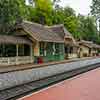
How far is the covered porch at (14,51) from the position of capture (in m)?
27.8

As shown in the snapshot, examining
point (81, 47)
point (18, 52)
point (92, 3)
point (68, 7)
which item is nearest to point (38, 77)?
point (18, 52)

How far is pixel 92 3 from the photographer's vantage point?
78375 mm

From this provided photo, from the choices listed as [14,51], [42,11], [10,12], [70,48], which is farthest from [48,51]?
[42,11]

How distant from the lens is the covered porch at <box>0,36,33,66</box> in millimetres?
27750

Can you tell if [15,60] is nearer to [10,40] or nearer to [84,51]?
[10,40]

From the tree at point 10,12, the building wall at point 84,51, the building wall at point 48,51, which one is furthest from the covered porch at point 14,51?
the building wall at point 84,51

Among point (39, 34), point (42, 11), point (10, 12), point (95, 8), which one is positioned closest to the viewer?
point (10, 12)

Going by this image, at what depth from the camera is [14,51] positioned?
31734 millimetres

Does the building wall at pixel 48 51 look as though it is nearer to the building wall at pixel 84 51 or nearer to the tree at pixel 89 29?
the building wall at pixel 84 51

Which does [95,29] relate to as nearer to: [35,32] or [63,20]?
[63,20]

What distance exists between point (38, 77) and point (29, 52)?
52.5ft

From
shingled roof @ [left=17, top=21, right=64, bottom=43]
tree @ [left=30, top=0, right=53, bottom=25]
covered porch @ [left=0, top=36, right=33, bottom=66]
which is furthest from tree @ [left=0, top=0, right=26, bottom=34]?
tree @ [left=30, top=0, right=53, bottom=25]

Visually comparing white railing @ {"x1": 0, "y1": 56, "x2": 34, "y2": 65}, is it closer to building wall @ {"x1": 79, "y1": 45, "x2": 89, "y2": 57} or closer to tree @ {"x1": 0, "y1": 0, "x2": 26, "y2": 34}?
tree @ {"x1": 0, "y1": 0, "x2": 26, "y2": 34}

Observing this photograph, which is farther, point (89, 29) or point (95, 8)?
point (89, 29)
